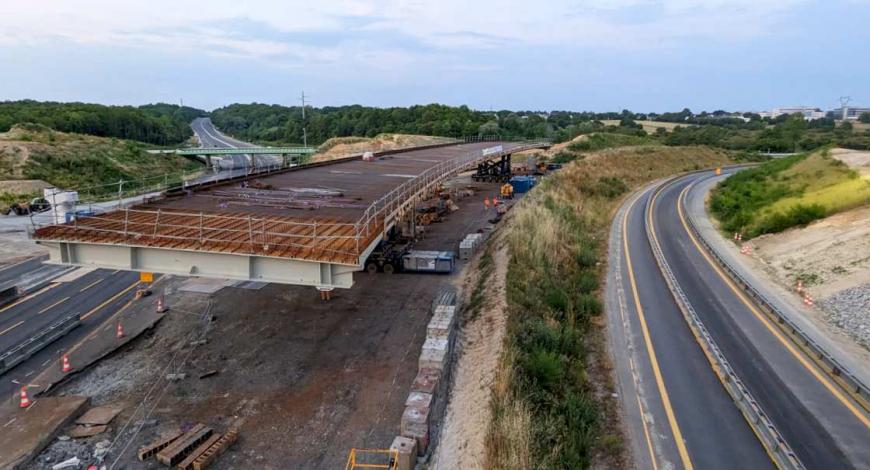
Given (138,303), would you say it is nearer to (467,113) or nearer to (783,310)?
(783,310)

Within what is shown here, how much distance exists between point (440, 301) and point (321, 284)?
947 centimetres

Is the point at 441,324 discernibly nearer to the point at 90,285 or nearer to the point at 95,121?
the point at 90,285

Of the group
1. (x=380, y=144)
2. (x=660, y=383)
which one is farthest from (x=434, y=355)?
(x=380, y=144)

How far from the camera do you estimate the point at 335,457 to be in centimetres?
1382

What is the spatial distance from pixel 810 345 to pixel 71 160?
81298mm

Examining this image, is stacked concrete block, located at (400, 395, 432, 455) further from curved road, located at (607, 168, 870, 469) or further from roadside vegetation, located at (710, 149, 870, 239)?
roadside vegetation, located at (710, 149, 870, 239)

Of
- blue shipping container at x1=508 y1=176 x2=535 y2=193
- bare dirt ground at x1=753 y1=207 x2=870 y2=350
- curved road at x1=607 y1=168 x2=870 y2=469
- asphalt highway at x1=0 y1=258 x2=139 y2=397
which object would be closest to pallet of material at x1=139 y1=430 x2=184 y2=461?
asphalt highway at x1=0 y1=258 x2=139 y2=397

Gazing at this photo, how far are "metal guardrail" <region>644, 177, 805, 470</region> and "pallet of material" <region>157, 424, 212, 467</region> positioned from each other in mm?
14908


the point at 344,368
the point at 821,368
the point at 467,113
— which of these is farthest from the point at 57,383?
the point at 467,113

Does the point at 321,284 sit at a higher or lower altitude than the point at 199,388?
higher

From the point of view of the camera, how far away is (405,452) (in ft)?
42.0

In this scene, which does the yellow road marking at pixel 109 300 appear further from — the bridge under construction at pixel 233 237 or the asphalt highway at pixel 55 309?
the bridge under construction at pixel 233 237

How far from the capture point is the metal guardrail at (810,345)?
14.5 m

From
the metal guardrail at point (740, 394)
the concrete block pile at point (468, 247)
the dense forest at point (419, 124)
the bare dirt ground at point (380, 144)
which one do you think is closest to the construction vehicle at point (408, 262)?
the concrete block pile at point (468, 247)
